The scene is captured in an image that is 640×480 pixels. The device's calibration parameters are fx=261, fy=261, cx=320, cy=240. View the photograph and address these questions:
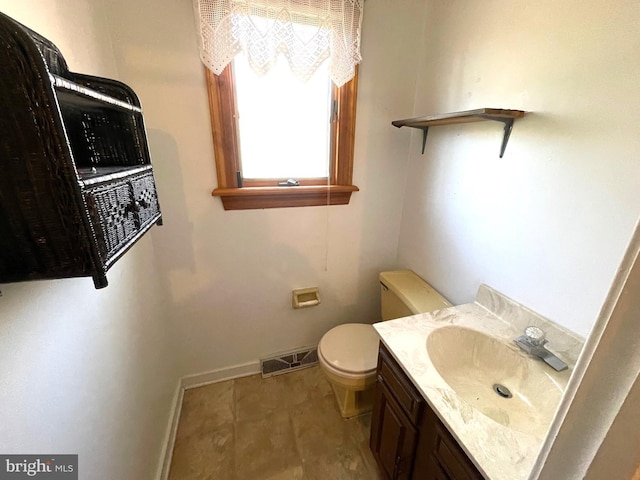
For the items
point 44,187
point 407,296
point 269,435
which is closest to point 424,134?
point 407,296

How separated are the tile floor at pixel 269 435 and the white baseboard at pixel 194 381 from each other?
0.03m

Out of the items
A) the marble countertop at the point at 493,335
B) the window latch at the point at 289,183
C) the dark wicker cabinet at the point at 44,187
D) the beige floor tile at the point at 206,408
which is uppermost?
the dark wicker cabinet at the point at 44,187

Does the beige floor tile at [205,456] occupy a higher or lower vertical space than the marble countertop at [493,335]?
lower

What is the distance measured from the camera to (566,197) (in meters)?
0.84

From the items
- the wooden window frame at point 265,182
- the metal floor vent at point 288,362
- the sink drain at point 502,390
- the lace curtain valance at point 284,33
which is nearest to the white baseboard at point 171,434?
the metal floor vent at point 288,362

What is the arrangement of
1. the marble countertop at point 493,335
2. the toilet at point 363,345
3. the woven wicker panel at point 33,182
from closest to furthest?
the woven wicker panel at point 33,182
the marble countertop at point 493,335
the toilet at point 363,345

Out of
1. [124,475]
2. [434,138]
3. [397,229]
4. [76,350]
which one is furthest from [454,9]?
[124,475]

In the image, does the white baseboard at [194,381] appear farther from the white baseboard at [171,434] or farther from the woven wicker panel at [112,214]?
the woven wicker panel at [112,214]

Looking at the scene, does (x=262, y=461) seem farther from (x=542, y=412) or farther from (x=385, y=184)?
(x=385, y=184)

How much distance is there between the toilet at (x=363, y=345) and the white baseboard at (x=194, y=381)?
0.60m

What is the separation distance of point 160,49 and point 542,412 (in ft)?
6.39

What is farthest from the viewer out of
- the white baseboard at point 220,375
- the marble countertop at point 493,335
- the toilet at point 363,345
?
the white baseboard at point 220,375

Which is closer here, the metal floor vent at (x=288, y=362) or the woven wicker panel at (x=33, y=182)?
the woven wicker panel at (x=33, y=182)

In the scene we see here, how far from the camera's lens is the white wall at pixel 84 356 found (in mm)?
518
